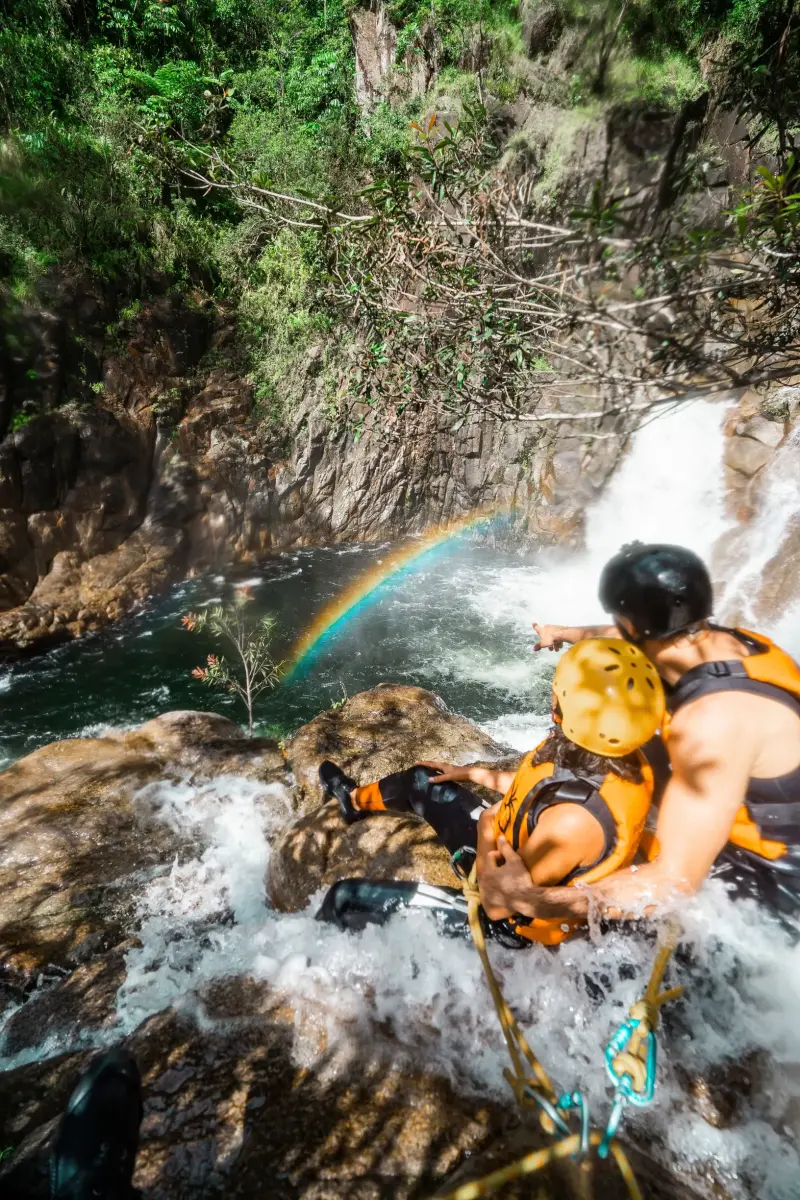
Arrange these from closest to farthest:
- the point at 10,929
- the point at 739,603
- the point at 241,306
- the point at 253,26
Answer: the point at 10,929 < the point at 739,603 < the point at 241,306 < the point at 253,26

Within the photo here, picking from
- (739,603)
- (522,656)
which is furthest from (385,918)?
(739,603)

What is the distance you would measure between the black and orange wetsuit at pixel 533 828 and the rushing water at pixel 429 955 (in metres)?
0.14

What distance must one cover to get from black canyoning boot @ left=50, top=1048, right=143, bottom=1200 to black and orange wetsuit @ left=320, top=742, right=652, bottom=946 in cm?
115

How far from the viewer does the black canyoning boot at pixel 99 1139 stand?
172 centimetres

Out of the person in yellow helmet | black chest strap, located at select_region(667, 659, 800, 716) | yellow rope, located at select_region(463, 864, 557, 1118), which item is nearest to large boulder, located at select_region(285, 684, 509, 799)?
the person in yellow helmet

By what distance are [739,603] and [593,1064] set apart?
10354mm

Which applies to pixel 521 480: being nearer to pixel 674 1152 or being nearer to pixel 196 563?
pixel 196 563

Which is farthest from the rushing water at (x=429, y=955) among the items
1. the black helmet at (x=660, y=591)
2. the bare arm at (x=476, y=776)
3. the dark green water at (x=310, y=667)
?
the black helmet at (x=660, y=591)

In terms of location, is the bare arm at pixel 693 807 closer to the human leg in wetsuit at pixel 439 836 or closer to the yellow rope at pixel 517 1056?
the yellow rope at pixel 517 1056

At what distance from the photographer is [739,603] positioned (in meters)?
10.3

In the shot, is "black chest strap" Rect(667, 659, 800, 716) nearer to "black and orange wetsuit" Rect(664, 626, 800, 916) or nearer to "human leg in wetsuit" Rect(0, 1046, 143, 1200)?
"black and orange wetsuit" Rect(664, 626, 800, 916)

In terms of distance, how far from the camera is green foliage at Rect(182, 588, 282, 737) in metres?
9.52

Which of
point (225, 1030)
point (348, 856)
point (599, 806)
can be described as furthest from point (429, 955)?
point (599, 806)

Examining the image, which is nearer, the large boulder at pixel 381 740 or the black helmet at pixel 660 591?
the black helmet at pixel 660 591
